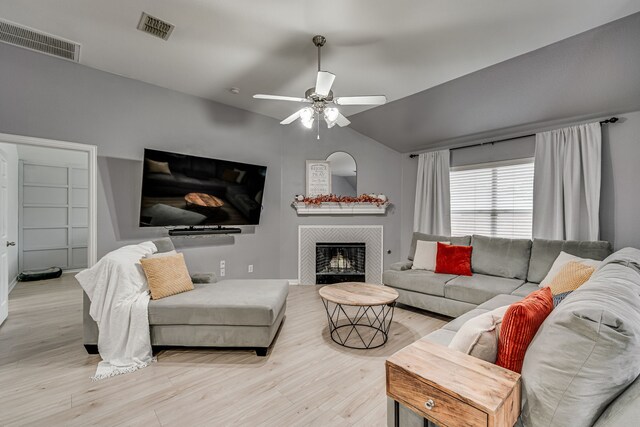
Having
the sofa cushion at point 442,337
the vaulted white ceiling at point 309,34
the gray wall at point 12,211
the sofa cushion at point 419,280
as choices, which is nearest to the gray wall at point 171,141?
the vaulted white ceiling at point 309,34

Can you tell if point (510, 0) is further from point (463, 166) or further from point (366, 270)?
point (366, 270)

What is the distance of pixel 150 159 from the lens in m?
3.24

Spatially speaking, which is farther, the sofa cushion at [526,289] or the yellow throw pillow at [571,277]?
the sofa cushion at [526,289]

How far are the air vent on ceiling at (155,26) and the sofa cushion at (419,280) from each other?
358 centimetres

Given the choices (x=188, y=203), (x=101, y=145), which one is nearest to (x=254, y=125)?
(x=188, y=203)

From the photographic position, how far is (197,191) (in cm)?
369

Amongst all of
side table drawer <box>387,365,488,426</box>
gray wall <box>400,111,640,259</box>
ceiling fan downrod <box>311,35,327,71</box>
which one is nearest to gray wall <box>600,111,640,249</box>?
gray wall <box>400,111,640,259</box>

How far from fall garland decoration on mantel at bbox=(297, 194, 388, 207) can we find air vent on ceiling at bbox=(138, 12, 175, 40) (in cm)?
280

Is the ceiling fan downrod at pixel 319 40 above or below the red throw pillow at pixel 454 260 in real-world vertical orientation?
above

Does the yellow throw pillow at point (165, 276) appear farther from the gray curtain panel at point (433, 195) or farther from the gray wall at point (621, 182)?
the gray wall at point (621, 182)

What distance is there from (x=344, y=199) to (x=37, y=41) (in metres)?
3.92

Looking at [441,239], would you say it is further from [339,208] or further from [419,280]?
[339,208]

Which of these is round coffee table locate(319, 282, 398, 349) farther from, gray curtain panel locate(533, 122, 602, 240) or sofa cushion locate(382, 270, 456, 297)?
gray curtain panel locate(533, 122, 602, 240)

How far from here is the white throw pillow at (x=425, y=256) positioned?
3.77 metres
